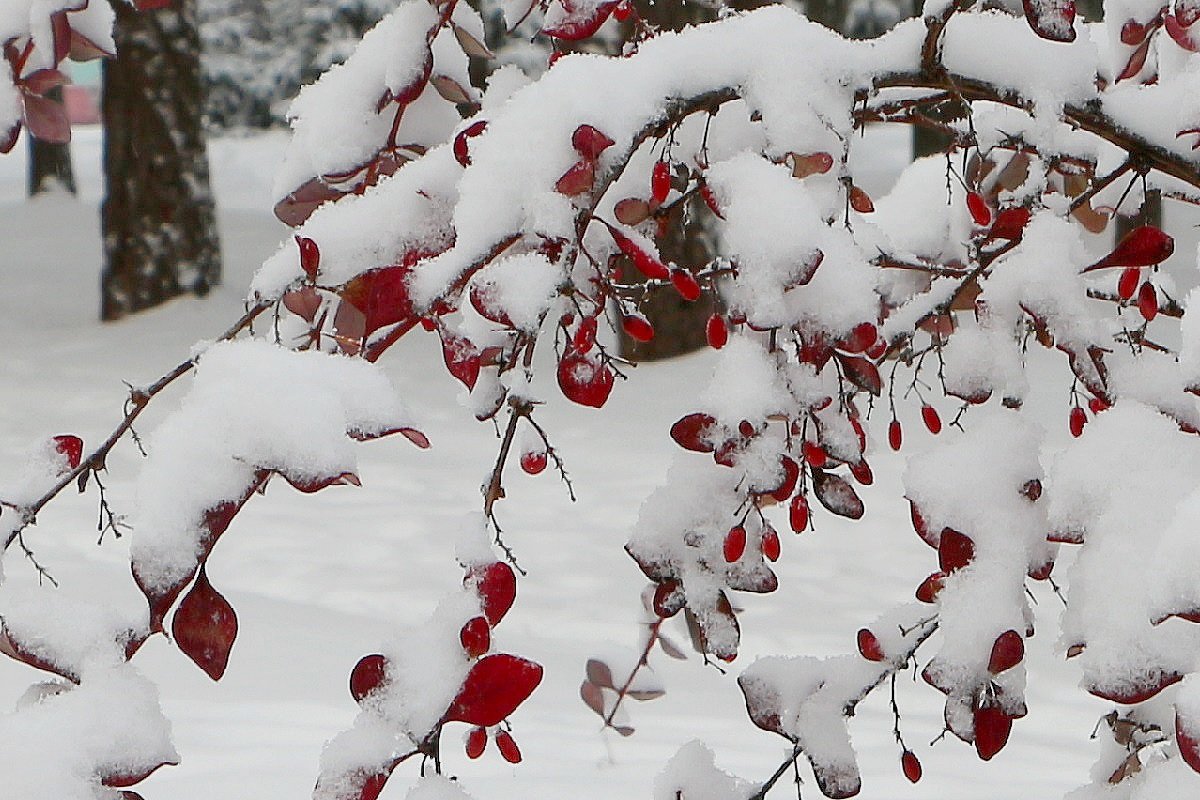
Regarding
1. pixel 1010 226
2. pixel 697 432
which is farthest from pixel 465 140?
pixel 1010 226

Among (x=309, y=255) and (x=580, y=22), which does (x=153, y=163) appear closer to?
(x=580, y=22)

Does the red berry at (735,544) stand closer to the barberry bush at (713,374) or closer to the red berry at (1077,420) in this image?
the barberry bush at (713,374)

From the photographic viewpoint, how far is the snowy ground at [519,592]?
2139 mm

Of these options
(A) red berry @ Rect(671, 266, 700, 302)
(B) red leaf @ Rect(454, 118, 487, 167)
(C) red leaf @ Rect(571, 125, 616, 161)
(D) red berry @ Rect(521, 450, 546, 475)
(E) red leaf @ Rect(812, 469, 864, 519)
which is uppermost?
(C) red leaf @ Rect(571, 125, 616, 161)

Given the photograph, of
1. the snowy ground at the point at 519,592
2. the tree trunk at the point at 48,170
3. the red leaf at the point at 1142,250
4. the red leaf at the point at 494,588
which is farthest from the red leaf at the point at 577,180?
the tree trunk at the point at 48,170

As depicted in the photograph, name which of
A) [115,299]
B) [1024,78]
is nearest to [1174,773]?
[1024,78]

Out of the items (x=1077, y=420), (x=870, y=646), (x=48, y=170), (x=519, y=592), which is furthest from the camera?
(x=48, y=170)

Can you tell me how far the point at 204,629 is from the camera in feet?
2.38

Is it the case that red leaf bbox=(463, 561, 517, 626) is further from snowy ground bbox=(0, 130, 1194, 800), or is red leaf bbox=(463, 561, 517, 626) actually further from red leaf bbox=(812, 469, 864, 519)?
snowy ground bbox=(0, 130, 1194, 800)

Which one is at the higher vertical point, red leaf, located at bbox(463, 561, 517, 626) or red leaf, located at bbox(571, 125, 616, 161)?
red leaf, located at bbox(571, 125, 616, 161)

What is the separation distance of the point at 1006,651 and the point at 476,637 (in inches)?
13.1

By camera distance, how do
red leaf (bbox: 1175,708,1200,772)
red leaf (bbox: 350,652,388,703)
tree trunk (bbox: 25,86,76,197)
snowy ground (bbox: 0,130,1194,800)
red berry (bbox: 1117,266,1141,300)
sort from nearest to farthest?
red leaf (bbox: 1175,708,1200,772) → red leaf (bbox: 350,652,388,703) → red berry (bbox: 1117,266,1141,300) → snowy ground (bbox: 0,130,1194,800) → tree trunk (bbox: 25,86,76,197)

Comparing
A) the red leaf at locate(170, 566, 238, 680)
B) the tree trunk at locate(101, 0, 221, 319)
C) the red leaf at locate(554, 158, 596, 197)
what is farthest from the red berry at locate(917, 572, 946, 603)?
the tree trunk at locate(101, 0, 221, 319)

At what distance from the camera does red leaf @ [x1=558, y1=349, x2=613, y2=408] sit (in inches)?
34.6
